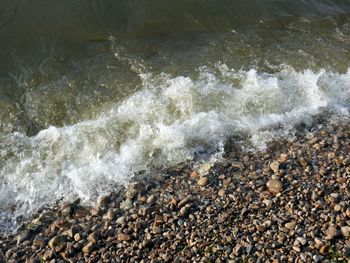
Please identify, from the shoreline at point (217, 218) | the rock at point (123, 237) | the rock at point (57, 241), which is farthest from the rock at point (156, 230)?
the rock at point (57, 241)

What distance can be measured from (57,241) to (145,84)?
15.8ft

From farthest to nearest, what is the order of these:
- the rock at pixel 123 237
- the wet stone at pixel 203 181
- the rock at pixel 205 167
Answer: the rock at pixel 205 167, the wet stone at pixel 203 181, the rock at pixel 123 237

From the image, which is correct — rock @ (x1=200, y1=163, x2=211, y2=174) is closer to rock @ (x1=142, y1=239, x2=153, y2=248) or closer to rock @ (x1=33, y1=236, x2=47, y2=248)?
rock @ (x1=142, y1=239, x2=153, y2=248)

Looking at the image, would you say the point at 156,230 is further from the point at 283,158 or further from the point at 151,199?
the point at 283,158

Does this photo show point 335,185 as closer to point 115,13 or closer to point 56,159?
point 56,159

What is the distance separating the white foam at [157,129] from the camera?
9680mm

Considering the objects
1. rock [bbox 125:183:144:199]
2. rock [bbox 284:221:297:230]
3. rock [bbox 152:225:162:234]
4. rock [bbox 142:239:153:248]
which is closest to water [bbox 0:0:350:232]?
rock [bbox 125:183:144:199]

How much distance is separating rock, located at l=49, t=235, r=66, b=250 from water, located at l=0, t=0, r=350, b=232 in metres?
1.00

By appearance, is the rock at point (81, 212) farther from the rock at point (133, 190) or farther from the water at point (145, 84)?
the rock at point (133, 190)

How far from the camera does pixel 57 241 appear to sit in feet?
27.6

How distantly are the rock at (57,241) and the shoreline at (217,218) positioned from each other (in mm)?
12

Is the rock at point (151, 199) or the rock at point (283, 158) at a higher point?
the rock at point (151, 199)

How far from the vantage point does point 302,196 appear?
28.9ft

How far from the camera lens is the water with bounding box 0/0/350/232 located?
33.0ft
